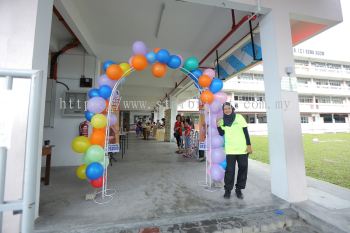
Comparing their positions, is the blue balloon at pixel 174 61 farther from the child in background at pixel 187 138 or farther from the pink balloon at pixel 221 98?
the child in background at pixel 187 138

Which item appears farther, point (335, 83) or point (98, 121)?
point (335, 83)

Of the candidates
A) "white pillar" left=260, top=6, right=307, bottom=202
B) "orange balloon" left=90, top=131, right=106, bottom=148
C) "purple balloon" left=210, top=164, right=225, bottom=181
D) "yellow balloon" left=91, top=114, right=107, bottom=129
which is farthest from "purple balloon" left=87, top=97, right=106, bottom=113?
"white pillar" left=260, top=6, right=307, bottom=202

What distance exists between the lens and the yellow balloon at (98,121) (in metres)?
2.90

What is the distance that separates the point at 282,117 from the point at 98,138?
3.04 metres

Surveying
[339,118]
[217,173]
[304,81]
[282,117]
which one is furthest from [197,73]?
[339,118]

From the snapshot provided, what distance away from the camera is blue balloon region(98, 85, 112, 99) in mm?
3018

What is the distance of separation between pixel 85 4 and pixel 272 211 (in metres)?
4.93

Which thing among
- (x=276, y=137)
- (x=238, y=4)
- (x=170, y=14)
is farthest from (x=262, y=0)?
(x=276, y=137)

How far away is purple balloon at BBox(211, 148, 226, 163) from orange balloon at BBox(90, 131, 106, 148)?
1.96 m

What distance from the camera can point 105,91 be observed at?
3018 millimetres

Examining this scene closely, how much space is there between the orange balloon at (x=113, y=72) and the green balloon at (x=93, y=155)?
1.20 m

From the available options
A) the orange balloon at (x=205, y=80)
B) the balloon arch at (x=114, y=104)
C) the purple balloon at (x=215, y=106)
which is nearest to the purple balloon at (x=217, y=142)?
the balloon arch at (x=114, y=104)

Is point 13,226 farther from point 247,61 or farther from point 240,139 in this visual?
point 247,61

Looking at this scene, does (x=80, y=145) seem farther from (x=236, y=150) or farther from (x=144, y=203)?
(x=236, y=150)
